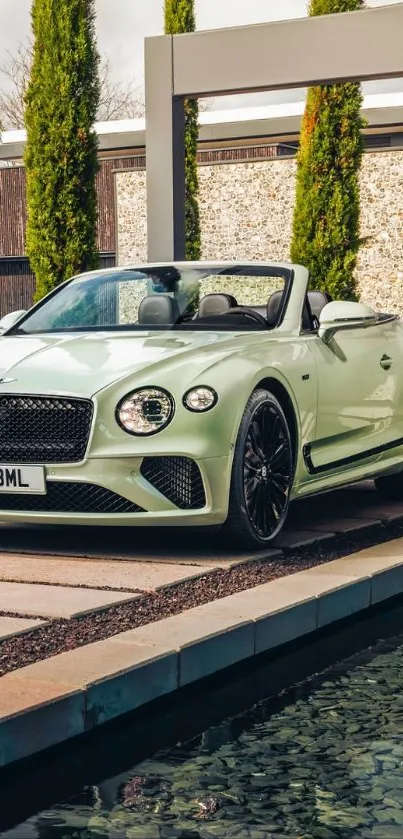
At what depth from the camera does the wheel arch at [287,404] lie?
662cm

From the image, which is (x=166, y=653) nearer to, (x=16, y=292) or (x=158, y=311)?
(x=158, y=311)

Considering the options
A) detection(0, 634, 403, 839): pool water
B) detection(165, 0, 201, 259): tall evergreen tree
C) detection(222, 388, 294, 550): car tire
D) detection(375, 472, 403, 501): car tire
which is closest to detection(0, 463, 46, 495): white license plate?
detection(222, 388, 294, 550): car tire

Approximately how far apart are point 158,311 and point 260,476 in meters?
1.29

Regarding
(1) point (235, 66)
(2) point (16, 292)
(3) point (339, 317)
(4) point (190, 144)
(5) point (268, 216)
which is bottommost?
(2) point (16, 292)

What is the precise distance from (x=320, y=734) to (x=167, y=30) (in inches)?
1094

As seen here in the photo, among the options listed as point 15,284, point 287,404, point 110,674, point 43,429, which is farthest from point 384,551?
point 15,284

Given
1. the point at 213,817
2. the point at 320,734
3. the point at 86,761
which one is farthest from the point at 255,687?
the point at 213,817

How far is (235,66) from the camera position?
12367 mm

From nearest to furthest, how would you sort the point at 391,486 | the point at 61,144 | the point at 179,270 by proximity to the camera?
the point at 179,270
the point at 391,486
the point at 61,144

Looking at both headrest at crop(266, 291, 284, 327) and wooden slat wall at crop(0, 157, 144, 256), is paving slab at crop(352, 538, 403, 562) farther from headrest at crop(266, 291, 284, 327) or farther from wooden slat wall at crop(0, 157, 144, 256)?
wooden slat wall at crop(0, 157, 144, 256)

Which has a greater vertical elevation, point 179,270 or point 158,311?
point 179,270

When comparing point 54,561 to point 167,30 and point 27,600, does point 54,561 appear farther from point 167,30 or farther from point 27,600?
point 167,30

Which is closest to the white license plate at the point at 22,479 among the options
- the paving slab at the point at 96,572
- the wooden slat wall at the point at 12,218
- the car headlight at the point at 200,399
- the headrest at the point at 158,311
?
the paving slab at the point at 96,572

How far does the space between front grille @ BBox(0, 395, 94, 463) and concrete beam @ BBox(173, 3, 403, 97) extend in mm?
6639
